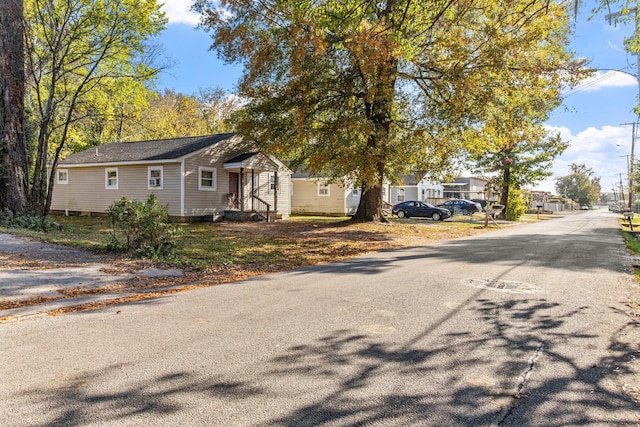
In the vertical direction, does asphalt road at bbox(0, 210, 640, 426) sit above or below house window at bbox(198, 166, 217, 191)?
below

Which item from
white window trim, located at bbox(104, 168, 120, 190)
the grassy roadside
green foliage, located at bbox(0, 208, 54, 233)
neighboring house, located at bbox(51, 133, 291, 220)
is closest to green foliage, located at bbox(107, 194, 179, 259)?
the grassy roadside

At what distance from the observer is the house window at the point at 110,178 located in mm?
22438

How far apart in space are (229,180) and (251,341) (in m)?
19.4

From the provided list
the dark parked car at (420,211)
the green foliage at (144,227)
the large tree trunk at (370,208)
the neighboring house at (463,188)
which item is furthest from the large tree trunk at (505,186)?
the neighboring house at (463,188)

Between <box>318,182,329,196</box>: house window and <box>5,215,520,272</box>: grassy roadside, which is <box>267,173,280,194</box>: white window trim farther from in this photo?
<box>5,215,520,272</box>: grassy roadside

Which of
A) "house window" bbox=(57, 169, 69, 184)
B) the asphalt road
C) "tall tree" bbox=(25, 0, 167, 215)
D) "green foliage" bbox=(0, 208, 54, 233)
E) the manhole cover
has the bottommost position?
the asphalt road

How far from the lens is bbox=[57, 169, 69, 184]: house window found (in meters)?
24.3

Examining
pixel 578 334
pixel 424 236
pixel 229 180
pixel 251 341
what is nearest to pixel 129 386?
pixel 251 341

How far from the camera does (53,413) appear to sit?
9.07ft

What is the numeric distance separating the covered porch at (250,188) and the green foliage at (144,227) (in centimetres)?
1196

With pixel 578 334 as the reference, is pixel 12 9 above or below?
above

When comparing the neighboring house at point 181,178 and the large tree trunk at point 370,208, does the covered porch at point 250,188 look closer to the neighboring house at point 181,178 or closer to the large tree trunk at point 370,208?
the neighboring house at point 181,178

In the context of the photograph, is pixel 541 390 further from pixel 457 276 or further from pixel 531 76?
pixel 531 76

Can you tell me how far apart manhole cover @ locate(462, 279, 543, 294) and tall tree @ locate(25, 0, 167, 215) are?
46.9 feet
